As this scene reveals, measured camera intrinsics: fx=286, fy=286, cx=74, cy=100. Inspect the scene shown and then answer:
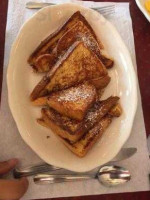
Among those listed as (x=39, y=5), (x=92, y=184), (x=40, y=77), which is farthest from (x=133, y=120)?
(x=39, y=5)

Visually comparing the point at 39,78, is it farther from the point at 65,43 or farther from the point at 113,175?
the point at 113,175

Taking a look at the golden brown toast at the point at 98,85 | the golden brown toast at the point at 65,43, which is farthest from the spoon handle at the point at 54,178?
the golden brown toast at the point at 65,43

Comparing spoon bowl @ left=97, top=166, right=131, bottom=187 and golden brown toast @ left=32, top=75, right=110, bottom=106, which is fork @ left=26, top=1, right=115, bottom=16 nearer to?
golden brown toast @ left=32, top=75, right=110, bottom=106

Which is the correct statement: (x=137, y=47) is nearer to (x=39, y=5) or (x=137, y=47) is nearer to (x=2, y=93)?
(x=39, y=5)

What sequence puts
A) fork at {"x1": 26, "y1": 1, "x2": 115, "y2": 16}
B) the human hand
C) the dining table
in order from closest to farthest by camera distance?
1. the human hand
2. the dining table
3. fork at {"x1": 26, "y1": 1, "x2": 115, "y2": 16}

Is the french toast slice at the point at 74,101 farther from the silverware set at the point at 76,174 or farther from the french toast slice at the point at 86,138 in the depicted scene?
the silverware set at the point at 76,174

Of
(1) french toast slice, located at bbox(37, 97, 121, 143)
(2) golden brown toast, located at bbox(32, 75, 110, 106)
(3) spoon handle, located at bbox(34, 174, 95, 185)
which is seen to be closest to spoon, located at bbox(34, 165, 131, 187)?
(3) spoon handle, located at bbox(34, 174, 95, 185)
